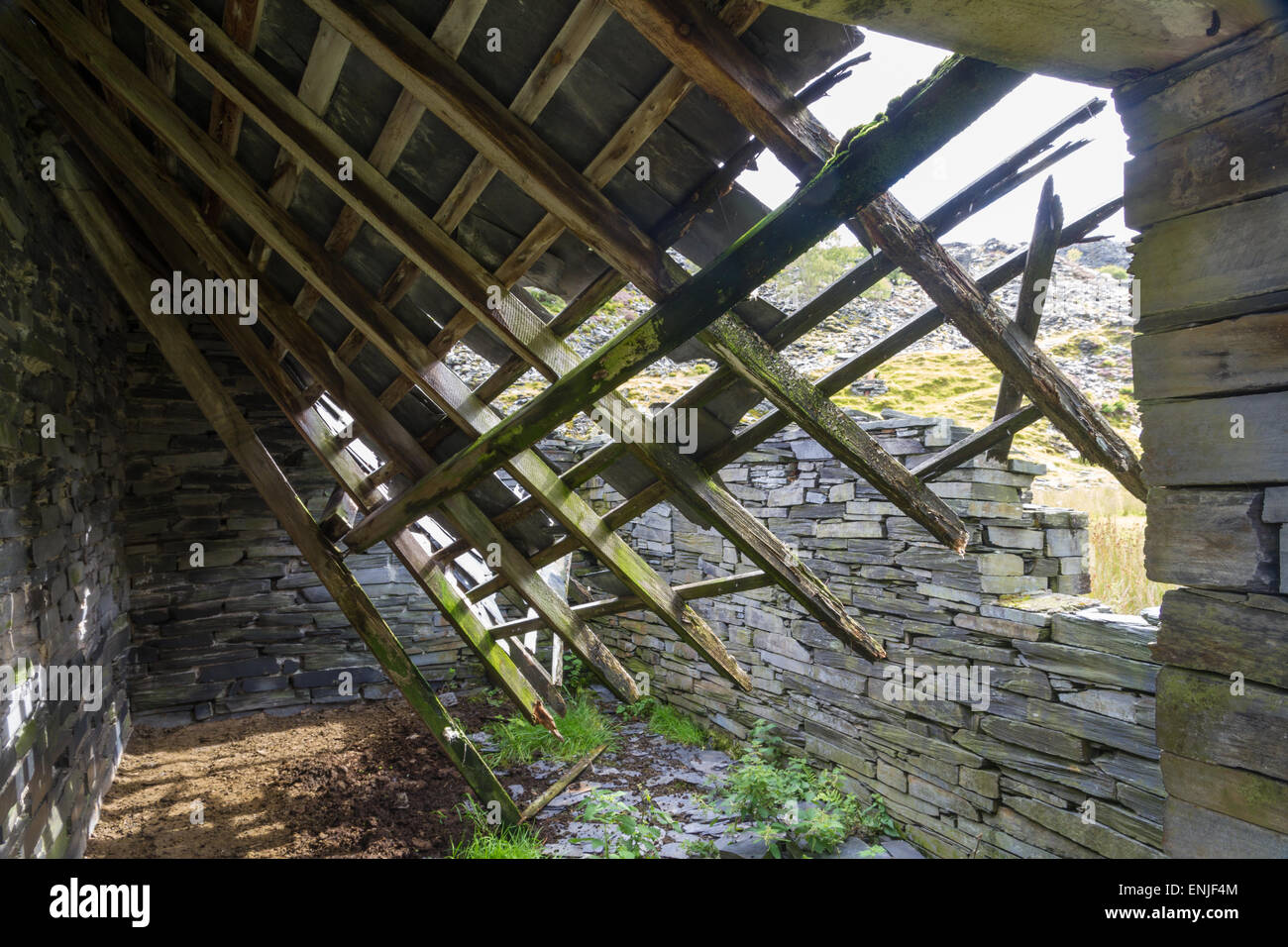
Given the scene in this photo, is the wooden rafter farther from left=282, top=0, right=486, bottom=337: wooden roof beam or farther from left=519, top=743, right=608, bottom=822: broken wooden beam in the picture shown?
left=519, top=743, right=608, bottom=822: broken wooden beam

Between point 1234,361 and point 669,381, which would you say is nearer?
point 1234,361

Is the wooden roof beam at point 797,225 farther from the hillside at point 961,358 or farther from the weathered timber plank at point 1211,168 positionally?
the hillside at point 961,358

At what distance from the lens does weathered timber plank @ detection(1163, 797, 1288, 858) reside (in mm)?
1297

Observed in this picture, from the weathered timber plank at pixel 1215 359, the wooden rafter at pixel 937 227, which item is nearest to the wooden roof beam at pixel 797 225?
the wooden rafter at pixel 937 227

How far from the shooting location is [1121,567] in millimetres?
4402

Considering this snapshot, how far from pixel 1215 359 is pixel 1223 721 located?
0.71 m

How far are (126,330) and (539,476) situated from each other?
4.67 meters

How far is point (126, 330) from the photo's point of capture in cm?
577

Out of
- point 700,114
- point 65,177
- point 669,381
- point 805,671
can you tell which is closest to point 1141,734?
point 805,671

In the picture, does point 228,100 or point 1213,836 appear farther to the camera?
point 228,100

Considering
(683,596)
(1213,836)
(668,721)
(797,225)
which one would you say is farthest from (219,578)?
(1213,836)

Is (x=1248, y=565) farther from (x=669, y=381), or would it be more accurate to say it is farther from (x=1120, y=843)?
(x=669, y=381)

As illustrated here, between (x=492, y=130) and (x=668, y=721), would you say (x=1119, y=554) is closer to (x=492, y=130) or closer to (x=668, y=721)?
(x=668, y=721)

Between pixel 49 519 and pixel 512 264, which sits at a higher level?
pixel 512 264
